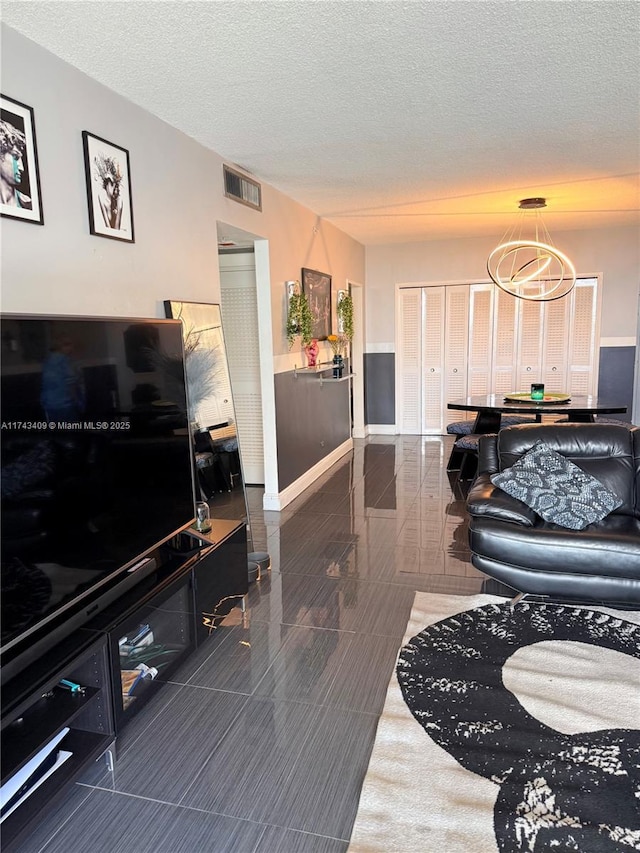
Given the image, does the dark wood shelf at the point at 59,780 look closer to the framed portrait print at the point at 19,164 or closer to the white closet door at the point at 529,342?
the framed portrait print at the point at 19,164

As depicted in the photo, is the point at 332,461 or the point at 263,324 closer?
the point at 263,324

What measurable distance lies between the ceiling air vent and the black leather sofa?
8.15ft

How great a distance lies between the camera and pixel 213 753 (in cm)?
205

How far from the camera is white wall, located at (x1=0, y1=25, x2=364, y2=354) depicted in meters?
2.25

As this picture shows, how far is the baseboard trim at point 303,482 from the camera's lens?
4.90m

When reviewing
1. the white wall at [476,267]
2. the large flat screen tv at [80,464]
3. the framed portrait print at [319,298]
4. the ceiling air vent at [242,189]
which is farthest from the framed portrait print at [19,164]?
the white wall at [476,267]

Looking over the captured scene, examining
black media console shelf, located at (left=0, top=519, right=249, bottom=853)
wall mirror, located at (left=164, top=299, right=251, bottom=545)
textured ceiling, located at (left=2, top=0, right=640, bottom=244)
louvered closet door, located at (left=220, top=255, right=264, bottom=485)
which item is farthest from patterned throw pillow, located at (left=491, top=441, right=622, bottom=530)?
louvered closet door, located at (left=220, top=255, right=264, bottom=485)

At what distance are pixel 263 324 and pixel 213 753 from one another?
332cm

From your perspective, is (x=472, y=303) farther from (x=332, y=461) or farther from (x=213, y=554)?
(x=213, y=554)

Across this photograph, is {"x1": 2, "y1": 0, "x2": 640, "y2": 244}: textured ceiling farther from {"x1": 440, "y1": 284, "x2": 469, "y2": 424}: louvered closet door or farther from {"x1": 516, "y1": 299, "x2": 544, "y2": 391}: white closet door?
{"x1": 440, "y1": 284, "x2": 469, "y2": 424}: louvered closet door

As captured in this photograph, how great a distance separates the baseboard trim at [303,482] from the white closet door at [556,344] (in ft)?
9.06

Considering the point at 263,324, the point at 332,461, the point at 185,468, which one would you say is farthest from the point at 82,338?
the point at 332,461

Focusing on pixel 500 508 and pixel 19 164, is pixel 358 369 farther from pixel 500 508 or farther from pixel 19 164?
pixel 19 164

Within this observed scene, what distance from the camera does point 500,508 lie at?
123 inches
